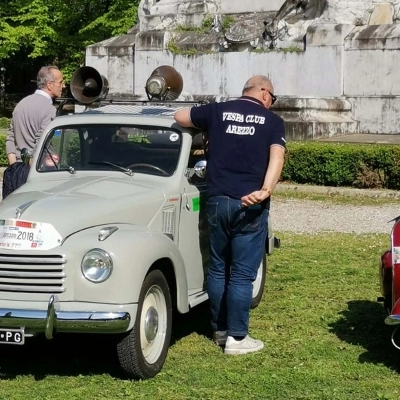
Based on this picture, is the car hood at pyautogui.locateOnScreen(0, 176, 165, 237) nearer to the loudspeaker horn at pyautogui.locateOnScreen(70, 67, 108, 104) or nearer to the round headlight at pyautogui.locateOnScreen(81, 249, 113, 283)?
the round headlight at pyautogui.locateOnScreen(81, 249, 113, 283)

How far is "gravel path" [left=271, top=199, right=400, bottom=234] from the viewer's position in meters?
12.8

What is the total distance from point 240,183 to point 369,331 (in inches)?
68.7

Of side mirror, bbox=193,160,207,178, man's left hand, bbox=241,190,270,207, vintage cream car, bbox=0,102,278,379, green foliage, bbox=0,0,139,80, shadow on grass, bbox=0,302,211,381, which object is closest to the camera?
vintage cream car, bbox=0,102,278,379

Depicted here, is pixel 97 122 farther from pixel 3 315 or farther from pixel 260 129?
pixel 3 315

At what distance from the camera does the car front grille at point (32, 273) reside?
5.88m

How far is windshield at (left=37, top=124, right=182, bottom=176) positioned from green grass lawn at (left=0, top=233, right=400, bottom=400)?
1.35 m

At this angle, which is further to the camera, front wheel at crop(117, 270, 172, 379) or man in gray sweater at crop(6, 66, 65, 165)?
man in gray sweater at crop(6, 66, 65, 165)

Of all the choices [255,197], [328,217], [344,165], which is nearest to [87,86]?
[255,197]

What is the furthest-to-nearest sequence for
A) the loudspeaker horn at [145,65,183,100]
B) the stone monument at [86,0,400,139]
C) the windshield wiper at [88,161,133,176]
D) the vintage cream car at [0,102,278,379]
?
the stone monument at [86,0,400,139]
the loudspeaker horn at [145,65,183,100]
the windshield wiper at [88,161,133,176]
the vintage cream car at [0,102,278,379]

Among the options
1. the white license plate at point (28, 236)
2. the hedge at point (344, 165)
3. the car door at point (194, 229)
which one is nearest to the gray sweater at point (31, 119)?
the car door at point (194, 229)

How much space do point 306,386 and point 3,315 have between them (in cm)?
202

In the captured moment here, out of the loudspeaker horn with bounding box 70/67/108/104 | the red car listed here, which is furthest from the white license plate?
the loudspeaker horn with bounding box 70/67/108/104

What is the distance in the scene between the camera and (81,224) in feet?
20.1

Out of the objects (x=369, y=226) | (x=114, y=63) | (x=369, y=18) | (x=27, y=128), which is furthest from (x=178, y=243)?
(x=114, y=63)
